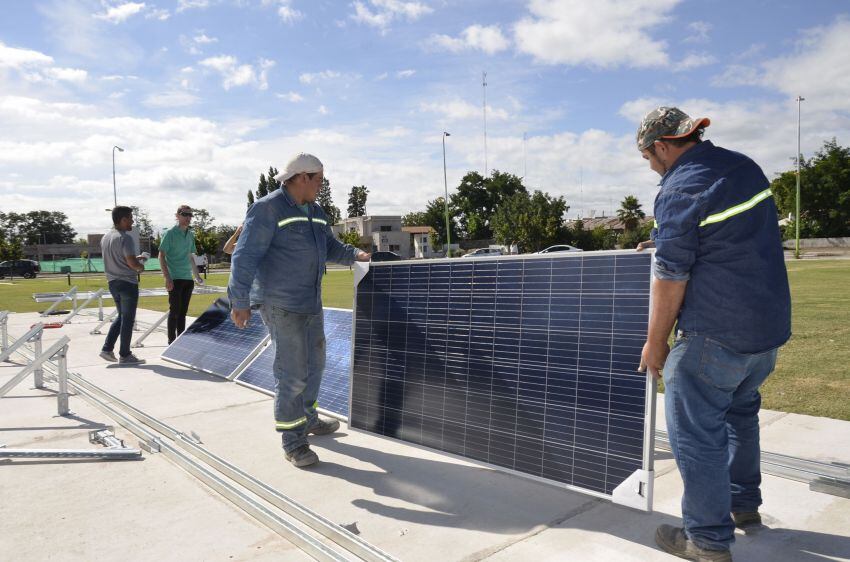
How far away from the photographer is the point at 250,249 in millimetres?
4090

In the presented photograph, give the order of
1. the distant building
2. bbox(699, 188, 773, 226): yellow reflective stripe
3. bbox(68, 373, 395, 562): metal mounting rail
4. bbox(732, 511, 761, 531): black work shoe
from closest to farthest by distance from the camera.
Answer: bbox(699, 188, 773, 226): yellow reflective stripe
bbox(68, 373, 395, 562): metal mounting rail
bbox(732, 511, 761, 531): black work shoe
the distant building

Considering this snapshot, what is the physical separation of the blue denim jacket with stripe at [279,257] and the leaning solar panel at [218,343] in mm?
2678

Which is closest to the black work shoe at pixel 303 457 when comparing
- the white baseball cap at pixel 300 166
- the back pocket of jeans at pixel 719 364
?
the white baseball cap at pixel 300 166

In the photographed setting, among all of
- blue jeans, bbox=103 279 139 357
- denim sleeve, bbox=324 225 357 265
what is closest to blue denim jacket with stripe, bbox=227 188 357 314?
denim sleeve, bbox=324 225 357 265

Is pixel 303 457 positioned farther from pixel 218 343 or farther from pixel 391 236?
pixel 391 236

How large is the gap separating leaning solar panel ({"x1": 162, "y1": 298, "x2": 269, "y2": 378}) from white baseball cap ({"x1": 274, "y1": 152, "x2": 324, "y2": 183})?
3048 mm

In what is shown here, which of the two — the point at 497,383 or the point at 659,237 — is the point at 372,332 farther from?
the point at 659,237

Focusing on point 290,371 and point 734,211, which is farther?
point 290,371

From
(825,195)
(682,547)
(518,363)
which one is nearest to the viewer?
(682,547)

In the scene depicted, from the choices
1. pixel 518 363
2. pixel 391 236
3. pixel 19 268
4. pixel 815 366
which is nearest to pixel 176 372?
pixel 518 363

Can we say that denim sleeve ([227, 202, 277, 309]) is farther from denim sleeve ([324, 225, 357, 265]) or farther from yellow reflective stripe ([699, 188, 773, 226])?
yellow reflective stripe ([699, 188, 773, 226])

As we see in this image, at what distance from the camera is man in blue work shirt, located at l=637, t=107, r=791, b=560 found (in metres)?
2.52

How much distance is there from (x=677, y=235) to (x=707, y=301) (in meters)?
0.34

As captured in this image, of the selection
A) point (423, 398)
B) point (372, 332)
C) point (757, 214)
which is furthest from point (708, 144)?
point (372, 332)
